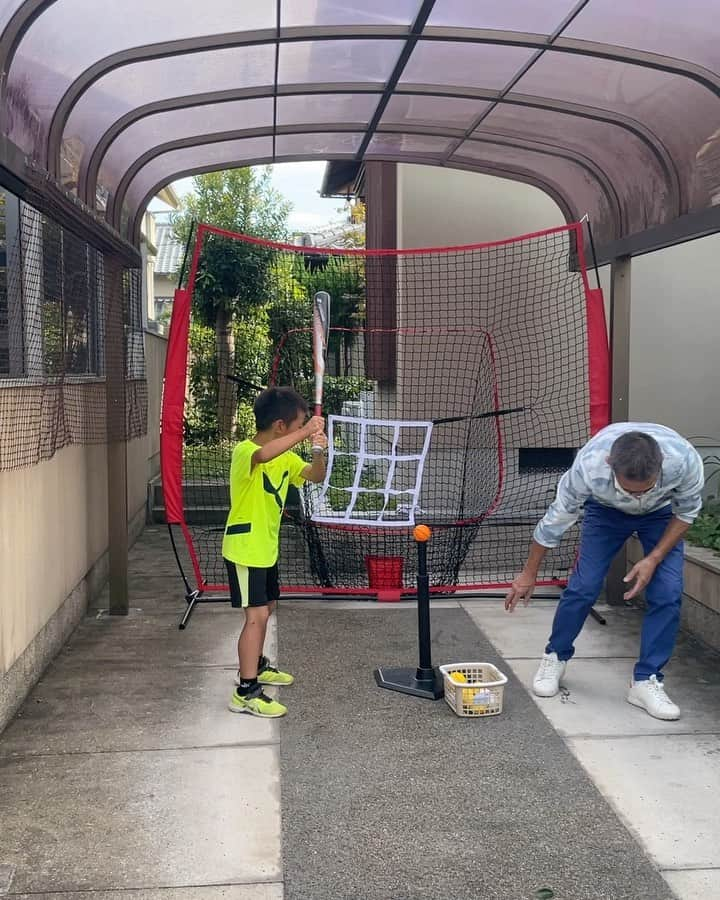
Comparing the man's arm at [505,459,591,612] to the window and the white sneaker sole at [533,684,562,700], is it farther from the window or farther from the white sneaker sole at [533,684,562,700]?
the window

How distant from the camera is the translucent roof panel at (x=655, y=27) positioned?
385 centimetres

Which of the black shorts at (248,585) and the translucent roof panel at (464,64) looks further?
the translucent roof panel at (464,64)

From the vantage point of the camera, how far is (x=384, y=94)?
16.8 feet

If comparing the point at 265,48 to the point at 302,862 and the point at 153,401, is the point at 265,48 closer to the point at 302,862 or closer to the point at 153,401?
the point at 302,862

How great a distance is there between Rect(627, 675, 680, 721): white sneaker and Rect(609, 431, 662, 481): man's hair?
1005 mm

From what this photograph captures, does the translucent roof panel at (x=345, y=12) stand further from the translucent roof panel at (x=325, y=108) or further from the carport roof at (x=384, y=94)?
the translucent roof panel at (x=325, y=108)

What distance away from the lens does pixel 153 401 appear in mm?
9383

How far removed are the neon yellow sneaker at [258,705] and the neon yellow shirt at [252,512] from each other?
0.57 meters

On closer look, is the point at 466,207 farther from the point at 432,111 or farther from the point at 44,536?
the point at 44,536

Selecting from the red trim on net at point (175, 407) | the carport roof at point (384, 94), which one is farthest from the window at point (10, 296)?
the red trim on net at point (175, 407)

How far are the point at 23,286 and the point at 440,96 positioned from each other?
255 centimetres

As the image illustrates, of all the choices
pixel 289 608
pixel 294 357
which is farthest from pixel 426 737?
pixel 294 357

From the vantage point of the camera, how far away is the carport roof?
13.1 ft

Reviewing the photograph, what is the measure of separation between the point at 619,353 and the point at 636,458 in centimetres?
235
